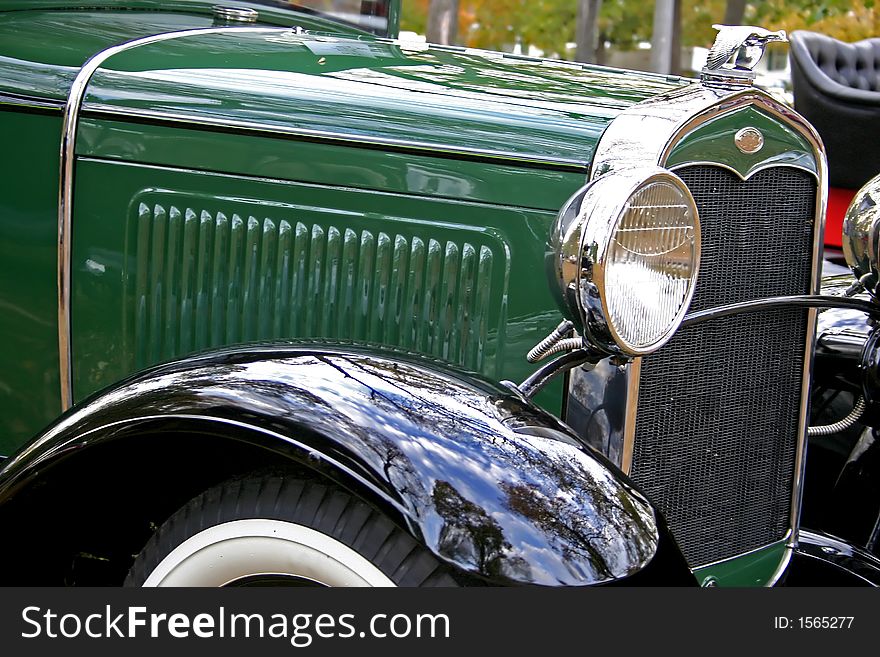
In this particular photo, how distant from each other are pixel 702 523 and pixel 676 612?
79cm

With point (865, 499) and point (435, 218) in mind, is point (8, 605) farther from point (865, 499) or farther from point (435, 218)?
point (865, 499)

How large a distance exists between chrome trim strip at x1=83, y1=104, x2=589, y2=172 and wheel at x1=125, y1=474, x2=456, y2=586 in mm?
717

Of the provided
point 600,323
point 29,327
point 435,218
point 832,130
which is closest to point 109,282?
point 29,327

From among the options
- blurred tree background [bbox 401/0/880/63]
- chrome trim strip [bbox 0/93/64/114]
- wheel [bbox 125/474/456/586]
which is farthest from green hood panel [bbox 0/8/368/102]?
blurred tree background [bbox 401/0/880/63]

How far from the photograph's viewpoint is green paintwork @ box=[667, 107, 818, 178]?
2.07 meters

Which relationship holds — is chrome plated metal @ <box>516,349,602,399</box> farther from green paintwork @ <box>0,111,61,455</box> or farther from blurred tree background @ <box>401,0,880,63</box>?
blurred tree background @ <box>401,0,880,63</box>

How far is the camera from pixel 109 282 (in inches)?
90.0

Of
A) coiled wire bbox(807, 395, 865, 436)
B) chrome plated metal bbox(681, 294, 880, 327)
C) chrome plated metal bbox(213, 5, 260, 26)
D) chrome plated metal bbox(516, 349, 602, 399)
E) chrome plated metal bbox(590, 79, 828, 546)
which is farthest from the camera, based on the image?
chrome plated metal bbox(213, 5, 260, 26)

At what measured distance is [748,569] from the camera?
2.47 meters

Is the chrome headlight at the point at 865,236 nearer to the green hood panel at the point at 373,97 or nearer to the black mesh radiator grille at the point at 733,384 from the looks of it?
the black mesh radiator grille at the point at 733,384

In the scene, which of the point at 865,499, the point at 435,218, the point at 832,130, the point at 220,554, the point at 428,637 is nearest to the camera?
the point at 428,637

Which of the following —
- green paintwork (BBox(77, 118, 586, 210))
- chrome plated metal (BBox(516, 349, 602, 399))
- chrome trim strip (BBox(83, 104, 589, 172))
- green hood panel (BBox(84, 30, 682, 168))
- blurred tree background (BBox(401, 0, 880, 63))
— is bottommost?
chrome plated metal (BBox(516, 349, 602, 399))

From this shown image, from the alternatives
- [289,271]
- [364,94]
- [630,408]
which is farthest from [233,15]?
[630,408]

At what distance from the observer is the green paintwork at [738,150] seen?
2.07 meters
